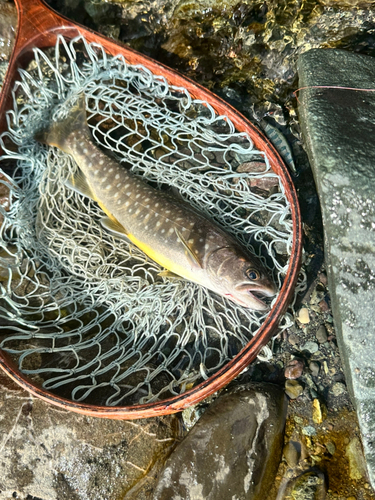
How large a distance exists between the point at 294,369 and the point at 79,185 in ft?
9.62

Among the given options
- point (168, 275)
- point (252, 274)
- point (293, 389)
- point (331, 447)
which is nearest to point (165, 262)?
point (168, 275)

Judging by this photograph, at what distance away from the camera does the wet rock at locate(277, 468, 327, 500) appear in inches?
131

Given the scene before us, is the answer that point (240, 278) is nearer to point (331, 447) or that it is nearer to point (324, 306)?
point (324, 306)

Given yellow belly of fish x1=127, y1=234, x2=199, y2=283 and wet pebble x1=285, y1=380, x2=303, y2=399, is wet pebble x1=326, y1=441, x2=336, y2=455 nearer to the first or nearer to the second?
wet pebble x1=285, y1=380, x2=303, y2=399

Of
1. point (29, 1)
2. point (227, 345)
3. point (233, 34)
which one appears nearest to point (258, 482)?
point (227, 345)

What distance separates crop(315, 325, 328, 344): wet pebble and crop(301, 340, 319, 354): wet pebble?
2.4 inches

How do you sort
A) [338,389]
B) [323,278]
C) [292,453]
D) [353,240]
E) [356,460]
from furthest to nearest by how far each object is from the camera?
[323,278] < [338,389] < [292,453] < [356,460] < [353,240]

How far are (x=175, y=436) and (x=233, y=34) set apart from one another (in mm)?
4263

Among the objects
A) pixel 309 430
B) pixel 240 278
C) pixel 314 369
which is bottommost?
pixel 309 430

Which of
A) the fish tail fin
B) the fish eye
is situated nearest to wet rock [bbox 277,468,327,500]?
the fish eye

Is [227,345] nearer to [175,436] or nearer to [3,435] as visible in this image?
[175,436]

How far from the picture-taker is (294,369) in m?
3.69

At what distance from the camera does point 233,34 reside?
3953 mm

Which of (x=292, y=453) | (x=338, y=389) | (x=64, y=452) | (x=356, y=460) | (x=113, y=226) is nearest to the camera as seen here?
(x=64, y=452)
